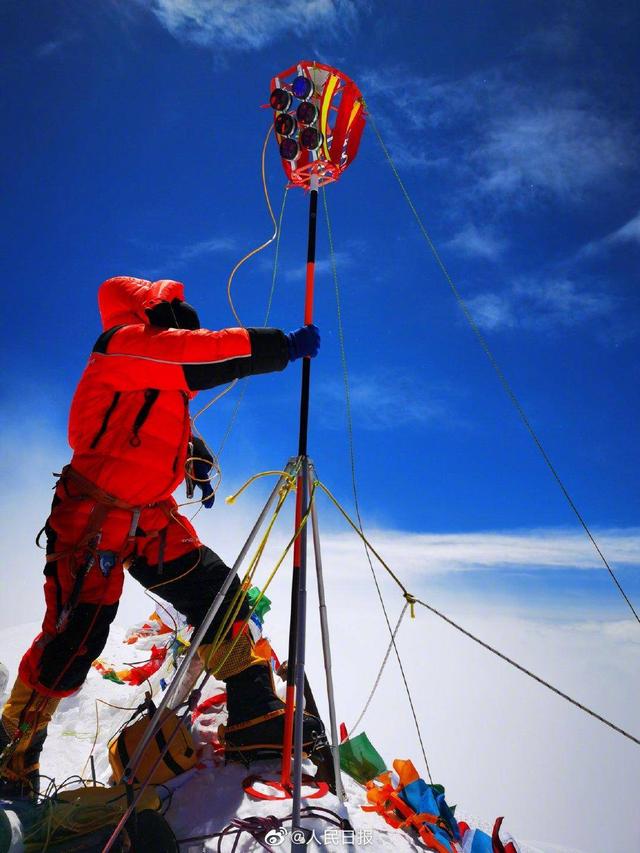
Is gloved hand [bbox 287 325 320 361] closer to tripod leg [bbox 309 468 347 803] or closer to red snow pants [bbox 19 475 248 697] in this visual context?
tripod leg [bbox 309 468 347 803]

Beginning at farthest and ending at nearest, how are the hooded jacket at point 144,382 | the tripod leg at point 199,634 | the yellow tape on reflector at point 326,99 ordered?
the yellow tape on reflector at point 326,99, the hooded jacket at point 144,382, the tripod leg at point 199,634

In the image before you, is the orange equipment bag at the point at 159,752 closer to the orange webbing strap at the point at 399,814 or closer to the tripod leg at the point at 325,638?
the tripod leg at the point at 325,638

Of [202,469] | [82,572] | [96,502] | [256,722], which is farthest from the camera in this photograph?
[202,469]

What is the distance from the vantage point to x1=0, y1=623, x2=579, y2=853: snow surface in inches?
120

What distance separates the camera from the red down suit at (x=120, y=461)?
10.9 feet

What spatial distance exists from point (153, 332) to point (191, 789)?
2.99 m

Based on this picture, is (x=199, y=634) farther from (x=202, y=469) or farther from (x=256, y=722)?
(x=202, y=469)

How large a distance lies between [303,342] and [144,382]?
107 centimetres

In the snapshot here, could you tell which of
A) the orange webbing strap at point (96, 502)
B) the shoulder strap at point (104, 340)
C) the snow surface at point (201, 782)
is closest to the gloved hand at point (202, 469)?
the orange webbing strap at point (96, 502)

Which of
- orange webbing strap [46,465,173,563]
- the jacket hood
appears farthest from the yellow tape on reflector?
orange webbing strap [46,465,173,563]

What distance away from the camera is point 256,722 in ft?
12.3

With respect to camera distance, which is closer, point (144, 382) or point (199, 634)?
point (199, 634)

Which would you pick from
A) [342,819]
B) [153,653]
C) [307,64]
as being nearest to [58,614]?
[342,819]

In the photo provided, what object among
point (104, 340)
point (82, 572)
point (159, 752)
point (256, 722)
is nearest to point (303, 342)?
point (104, 340)
